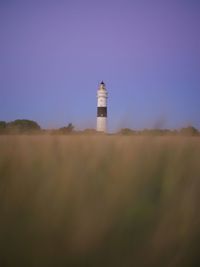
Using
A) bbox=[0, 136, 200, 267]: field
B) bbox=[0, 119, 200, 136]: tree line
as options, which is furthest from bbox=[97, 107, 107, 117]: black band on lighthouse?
bbox=[0, 136, 200, 267]: field

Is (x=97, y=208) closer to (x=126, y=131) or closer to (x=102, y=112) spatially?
(x=126, y=131)

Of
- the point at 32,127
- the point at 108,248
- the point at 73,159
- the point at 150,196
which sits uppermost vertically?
the point at 32,127

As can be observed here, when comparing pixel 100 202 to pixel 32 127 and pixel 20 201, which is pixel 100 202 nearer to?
pixel 20 201

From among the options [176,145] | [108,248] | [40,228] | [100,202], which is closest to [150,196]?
[100,202]

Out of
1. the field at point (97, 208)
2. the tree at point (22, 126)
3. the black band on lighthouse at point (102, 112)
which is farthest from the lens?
the black band on lighthouse at point (102, 112)

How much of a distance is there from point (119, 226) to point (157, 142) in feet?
3.26

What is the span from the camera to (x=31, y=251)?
4.25 feet

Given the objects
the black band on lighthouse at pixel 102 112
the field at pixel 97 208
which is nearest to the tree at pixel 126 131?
the field at pixel 97 208

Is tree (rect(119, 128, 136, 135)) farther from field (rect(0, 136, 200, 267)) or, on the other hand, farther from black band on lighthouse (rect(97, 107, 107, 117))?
black band on lighthouse (rect(97, 107, 107, 117))

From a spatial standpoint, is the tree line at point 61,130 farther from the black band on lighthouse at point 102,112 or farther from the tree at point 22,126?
the black band on lighthouse at point 102,112

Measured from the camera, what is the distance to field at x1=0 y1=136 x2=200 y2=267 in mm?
1314

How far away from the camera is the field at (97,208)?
1.31 m

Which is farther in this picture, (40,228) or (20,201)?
(20,201)

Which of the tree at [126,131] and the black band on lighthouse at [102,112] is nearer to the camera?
the tree at [126,131]
